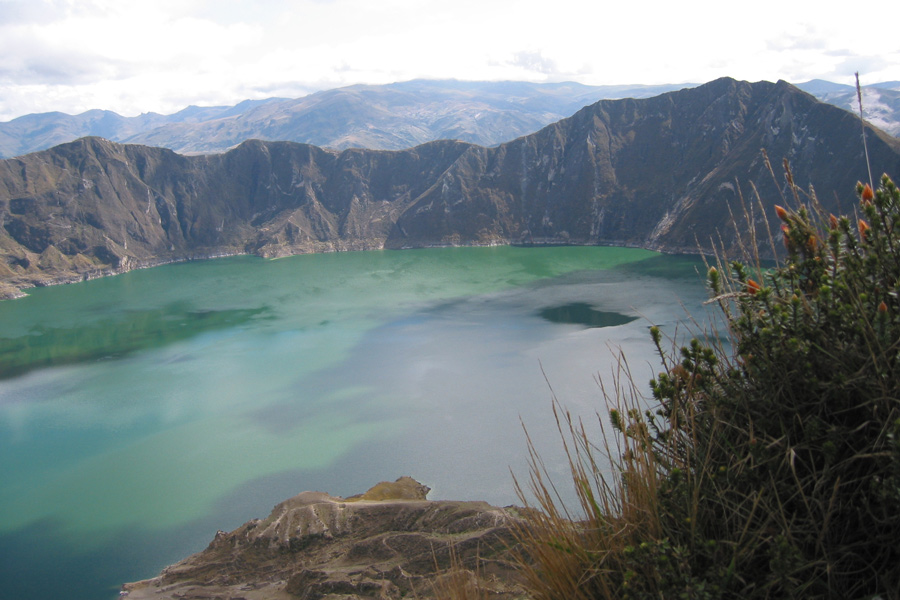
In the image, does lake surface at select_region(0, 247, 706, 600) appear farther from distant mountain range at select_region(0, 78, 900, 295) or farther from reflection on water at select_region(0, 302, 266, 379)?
distant mountain range at select_region(0, 78, 900, 295)

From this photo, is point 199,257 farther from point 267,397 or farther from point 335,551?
point 335,551

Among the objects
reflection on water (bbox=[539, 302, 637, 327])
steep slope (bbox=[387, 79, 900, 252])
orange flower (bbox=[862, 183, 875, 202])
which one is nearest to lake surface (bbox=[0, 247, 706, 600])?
reflection on water (bbox=[539, 302, 637, 327])

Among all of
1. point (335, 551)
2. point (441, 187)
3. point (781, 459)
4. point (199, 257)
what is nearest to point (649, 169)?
point (441, 187)

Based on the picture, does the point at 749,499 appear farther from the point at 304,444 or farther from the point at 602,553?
the point at 304,444

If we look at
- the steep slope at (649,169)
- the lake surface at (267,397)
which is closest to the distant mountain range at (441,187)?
the steep slope at (649,169)

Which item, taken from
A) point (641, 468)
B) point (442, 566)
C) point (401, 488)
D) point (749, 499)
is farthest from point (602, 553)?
point (401, 488)

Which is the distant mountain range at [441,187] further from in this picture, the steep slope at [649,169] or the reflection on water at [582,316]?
the reflection on water at [582,316]
